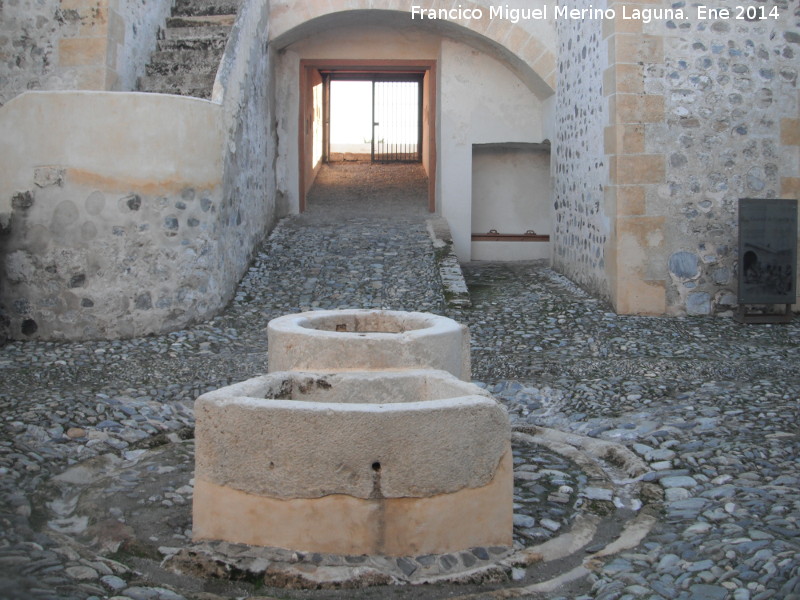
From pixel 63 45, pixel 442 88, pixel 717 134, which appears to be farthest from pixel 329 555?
pixel 442 88

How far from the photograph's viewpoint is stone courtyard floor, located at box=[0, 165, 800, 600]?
2871 millimetres

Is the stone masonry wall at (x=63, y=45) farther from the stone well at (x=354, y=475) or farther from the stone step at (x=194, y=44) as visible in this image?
the stone well at (x=354, y=475)

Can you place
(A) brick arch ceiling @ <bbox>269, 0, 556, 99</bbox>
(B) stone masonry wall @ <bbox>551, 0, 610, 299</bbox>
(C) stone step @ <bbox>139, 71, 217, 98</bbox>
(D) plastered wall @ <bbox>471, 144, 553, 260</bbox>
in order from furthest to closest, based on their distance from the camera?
(D) plastered wall @ <bbox>471, 144, 553, 260</bbox> → (A) brick arch ceiling @ <bbox>269, 0, 556, 99</bbox> → (C) stone step @ <bbox>139, 71, 217, 98</bbox> → (B) stone masonry wall @ <bbox>551, 0, 610, 299</bbox>

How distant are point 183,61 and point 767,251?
621 cm

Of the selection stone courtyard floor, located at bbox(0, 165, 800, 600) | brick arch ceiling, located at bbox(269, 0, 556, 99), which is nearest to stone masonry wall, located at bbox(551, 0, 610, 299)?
brick arch ceiling, located at bbox(269, 0, 556, 99)

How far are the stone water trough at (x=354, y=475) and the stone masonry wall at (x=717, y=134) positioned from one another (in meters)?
5.03

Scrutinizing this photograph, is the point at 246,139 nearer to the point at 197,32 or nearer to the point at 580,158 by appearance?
the point at 197,32

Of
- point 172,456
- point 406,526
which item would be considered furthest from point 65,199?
point 406,526

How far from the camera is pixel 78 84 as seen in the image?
7.82 metres

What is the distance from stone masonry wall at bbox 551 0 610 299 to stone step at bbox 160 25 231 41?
3.88 metres

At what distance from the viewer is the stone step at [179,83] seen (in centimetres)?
840

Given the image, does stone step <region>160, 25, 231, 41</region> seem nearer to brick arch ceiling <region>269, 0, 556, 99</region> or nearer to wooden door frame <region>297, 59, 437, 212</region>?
brick arch ceiling <region>269, 0, 556, 99</region>

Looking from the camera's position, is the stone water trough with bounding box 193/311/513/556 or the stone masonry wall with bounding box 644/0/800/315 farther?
the stone masonry wall with bounding box 644/0/800/315

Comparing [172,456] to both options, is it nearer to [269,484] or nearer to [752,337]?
[269,484]
